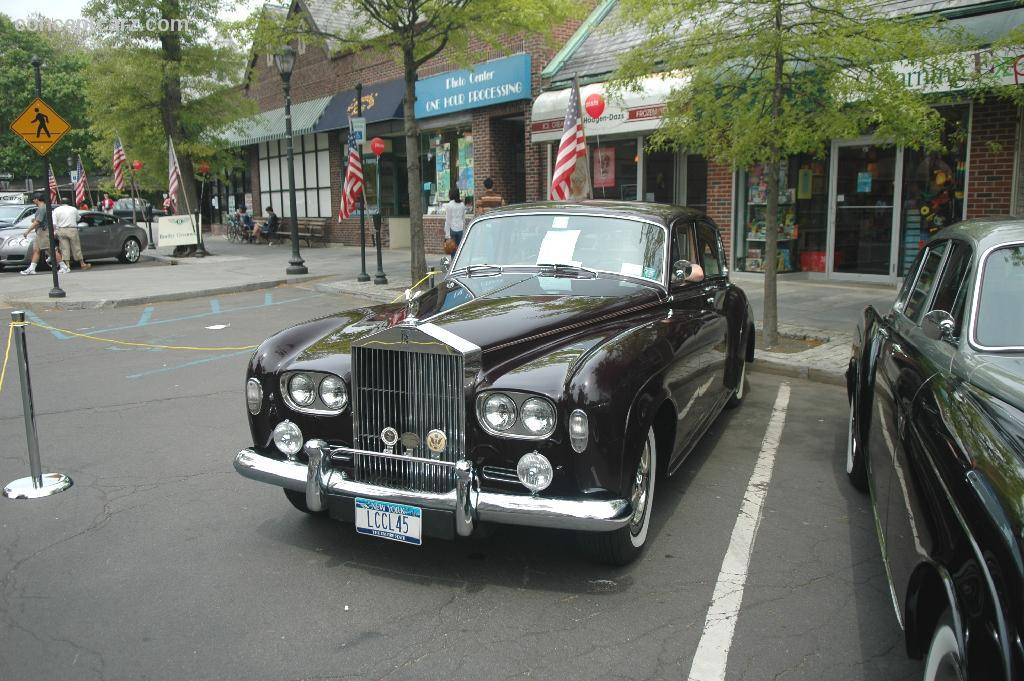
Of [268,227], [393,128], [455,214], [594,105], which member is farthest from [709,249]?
[268,227]

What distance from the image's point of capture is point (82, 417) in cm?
694

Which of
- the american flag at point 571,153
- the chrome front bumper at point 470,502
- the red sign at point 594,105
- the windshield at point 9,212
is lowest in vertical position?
the chrome front bumper at point 470,502

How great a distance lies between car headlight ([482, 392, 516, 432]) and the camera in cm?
361

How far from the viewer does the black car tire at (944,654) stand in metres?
2.17

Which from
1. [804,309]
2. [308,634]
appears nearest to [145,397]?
[308,634]

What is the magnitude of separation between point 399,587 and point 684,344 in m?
2.08

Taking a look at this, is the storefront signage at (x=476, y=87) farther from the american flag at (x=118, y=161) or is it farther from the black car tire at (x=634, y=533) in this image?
the black car tire at (x=634, y=533)

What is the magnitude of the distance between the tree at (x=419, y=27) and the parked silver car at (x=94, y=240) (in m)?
10.5

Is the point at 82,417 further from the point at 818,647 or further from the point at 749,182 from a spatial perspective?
the point at 749,182

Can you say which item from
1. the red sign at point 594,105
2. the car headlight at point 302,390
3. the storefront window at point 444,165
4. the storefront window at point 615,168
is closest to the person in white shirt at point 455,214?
the red sign at point 594,105

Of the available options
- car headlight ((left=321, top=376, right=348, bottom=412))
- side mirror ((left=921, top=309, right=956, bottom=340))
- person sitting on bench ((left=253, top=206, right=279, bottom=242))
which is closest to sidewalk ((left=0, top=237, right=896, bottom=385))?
side mirror ((left=921, top=309, right=956, bottom=340))

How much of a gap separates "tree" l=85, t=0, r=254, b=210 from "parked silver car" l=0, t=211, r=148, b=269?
1953 millimetres

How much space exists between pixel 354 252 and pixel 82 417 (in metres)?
17.3

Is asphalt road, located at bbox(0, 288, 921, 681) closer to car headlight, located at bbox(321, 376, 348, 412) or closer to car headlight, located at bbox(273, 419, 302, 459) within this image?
car headlight, located at bbox(273, 419, 302, 459)
